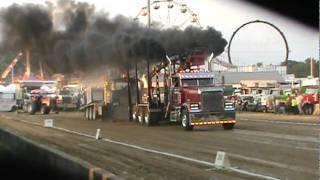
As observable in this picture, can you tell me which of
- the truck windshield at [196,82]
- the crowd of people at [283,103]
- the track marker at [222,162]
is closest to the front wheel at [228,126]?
the truck windshield at [196,82]

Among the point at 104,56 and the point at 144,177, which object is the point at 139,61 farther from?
the point at 144,177

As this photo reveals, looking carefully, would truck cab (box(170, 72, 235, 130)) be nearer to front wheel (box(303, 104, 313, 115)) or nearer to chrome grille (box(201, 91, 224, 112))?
chrome grille (box(201, 91, 224, 112))

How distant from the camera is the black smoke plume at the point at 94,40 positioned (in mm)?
30547

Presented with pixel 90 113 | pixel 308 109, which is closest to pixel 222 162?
pixel 90 113

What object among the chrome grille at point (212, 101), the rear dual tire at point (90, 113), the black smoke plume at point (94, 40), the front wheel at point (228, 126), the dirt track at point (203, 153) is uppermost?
the black smoke plume at point (94, 40)

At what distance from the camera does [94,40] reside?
111ft

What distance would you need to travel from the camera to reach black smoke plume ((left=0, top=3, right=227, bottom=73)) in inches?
1203

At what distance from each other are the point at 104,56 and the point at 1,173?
817 inches

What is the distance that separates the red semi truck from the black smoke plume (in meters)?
1.19

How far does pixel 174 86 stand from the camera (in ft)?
89.4

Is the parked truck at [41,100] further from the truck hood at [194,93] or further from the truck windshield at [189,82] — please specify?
the truck hood at [194,93]

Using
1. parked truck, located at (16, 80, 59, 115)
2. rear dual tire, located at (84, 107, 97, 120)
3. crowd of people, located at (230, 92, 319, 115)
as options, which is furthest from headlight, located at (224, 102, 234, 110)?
parked truck, located at (16, 80, 59, 115)

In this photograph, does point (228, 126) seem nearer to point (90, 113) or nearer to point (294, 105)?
point (90, 113)

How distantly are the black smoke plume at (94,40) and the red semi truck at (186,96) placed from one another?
1.19m
